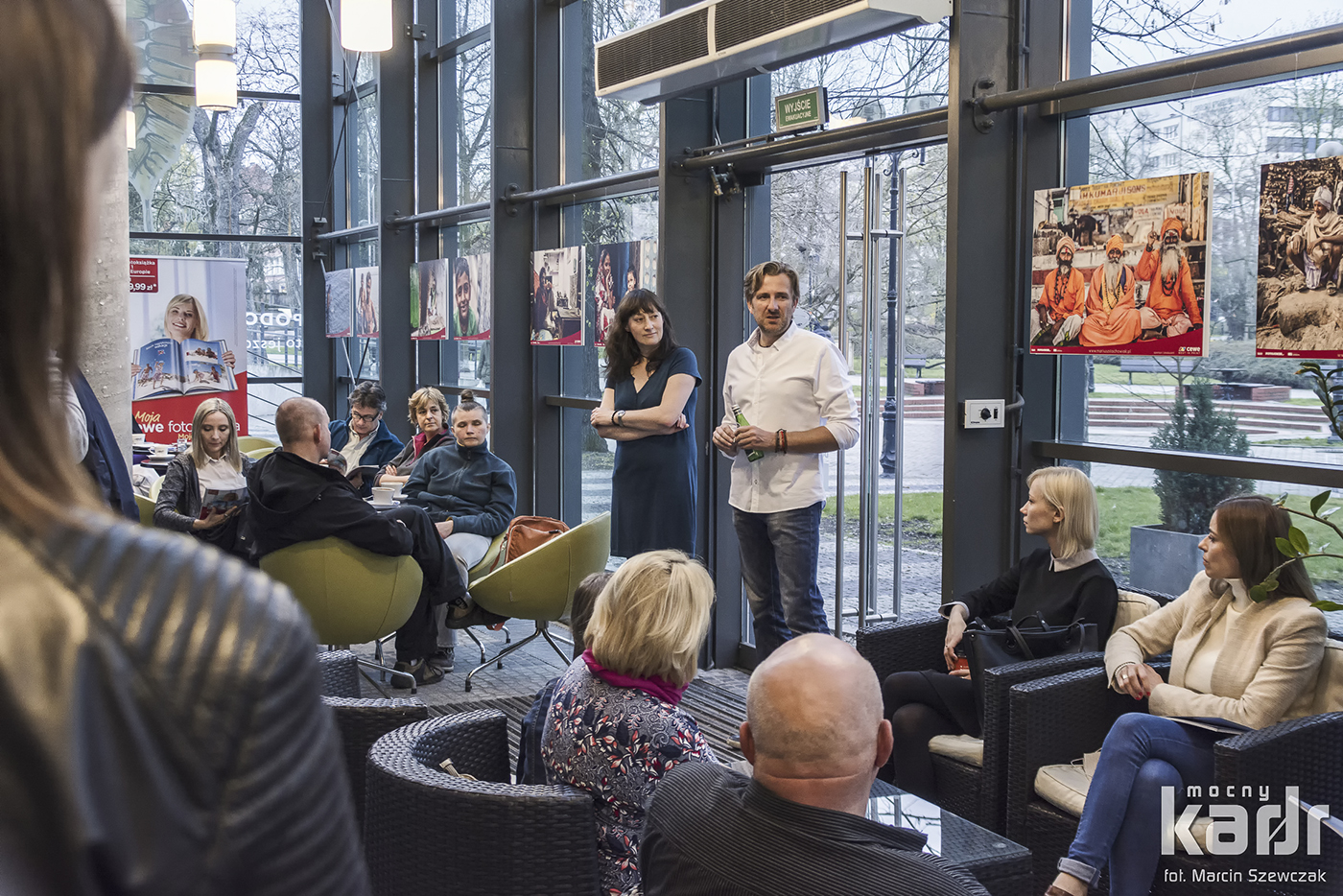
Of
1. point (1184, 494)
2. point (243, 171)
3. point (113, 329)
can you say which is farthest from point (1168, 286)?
point (243, 171)

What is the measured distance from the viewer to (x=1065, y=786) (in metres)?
3.26

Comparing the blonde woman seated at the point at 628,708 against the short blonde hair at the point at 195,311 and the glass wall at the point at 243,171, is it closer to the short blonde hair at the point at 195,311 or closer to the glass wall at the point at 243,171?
the short blonde hair at the point at 195,311

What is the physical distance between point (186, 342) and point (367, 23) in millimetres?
3752

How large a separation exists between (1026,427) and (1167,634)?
117 centimetres

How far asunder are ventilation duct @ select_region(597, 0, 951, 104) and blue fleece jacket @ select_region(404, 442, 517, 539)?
1.94 metres

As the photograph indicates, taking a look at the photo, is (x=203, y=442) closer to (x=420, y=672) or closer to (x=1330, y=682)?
(x=420, y=672)

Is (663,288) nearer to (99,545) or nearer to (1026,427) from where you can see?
(1026,427)

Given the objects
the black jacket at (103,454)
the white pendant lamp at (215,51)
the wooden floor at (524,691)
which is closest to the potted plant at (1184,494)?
the wooden floor at (524,691)

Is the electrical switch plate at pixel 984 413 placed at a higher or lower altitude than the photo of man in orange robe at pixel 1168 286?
lower

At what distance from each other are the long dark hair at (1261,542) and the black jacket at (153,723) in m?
3.13

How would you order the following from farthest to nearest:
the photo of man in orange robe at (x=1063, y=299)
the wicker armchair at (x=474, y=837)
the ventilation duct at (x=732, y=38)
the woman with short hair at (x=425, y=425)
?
the woman with short hair at (x=425, y=425), the ventilation duct at (x=732, y=38), the photo of man in orange robe at (x=1063, y=299), the wicker armchair at (x=474, y=837)

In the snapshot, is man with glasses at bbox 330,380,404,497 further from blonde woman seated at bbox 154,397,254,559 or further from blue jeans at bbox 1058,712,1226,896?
blue jeans at bbox 1058,712,1226,896

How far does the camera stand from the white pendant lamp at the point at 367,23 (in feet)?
21.6

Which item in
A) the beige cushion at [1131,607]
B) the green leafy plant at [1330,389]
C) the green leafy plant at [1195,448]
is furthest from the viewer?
the green leafy plant at [1195,448]
